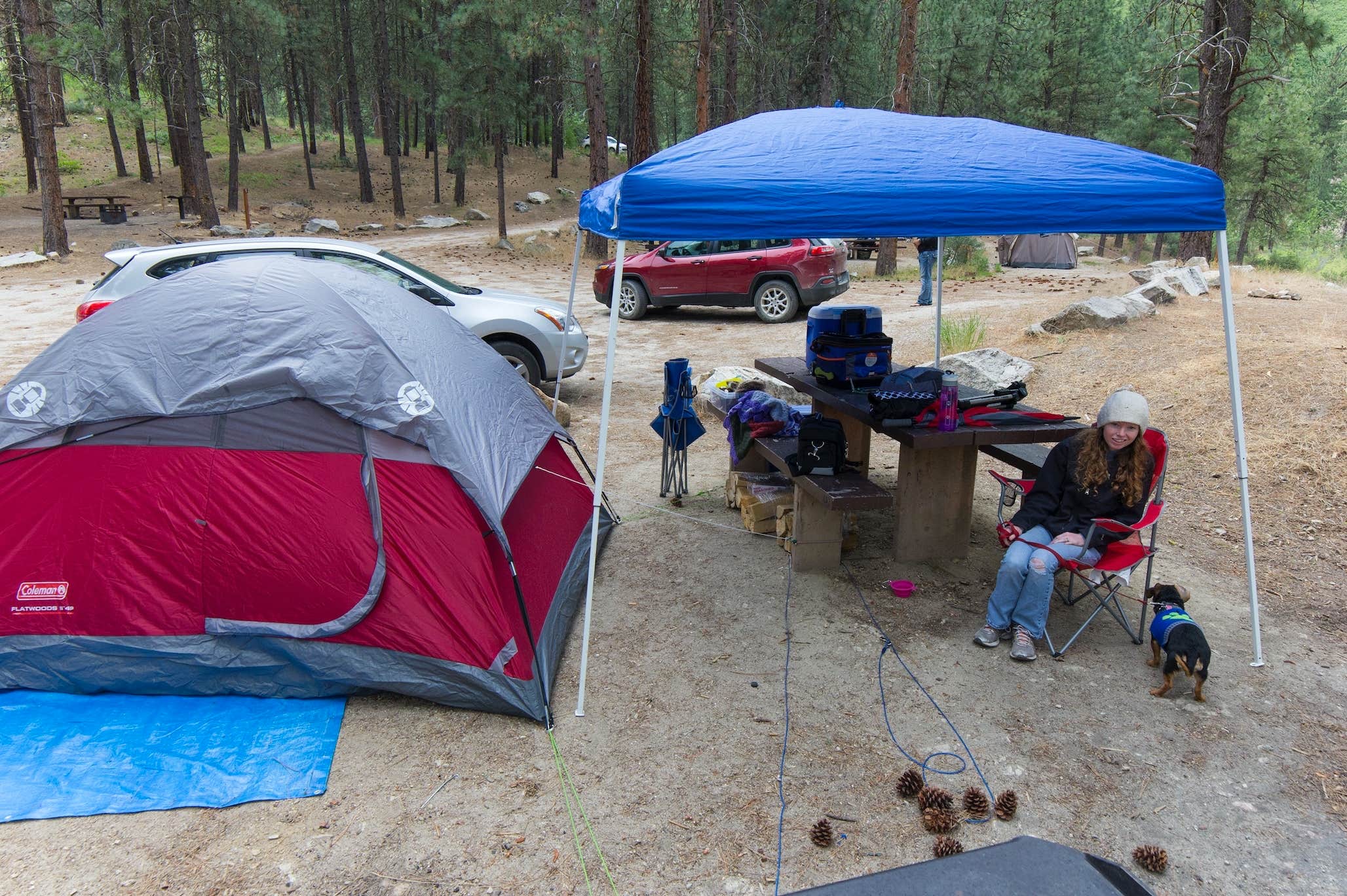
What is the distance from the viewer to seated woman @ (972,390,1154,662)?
418 cm

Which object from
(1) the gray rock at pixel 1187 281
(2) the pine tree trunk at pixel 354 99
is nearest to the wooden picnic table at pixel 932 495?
(1) the gray rock at pixel 1187 281

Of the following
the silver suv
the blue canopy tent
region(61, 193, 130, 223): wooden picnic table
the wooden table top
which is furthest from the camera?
region(61, 193, 130, 223): wooden picnic table

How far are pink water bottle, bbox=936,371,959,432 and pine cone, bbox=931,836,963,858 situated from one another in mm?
2366

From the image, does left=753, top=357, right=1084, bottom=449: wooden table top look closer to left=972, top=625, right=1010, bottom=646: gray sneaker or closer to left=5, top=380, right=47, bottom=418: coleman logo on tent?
left=972, top=625, right=1010, bottom=646: gray sneaker

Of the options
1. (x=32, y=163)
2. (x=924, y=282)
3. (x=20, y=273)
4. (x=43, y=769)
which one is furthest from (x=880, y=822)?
(x=32, y=163)

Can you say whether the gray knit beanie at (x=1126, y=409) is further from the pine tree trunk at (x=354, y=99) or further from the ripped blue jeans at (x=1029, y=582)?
the pine tree trunk at (x=354, y=99)

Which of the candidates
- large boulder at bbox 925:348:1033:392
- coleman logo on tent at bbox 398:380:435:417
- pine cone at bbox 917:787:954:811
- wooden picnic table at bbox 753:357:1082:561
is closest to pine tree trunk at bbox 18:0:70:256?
large boulder at bbox 925:348:1033:392

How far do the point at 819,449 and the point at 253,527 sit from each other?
289 centimetres

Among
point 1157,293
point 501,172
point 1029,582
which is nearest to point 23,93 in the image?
point 501,172

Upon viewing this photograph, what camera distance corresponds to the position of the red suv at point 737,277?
13805 millimetres

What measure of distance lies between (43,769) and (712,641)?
280 centimetres

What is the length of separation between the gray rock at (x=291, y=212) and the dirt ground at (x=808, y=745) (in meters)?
23.6

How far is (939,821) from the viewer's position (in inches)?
121

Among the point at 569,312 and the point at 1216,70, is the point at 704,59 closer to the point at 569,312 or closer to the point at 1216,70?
the point at 1216,70
